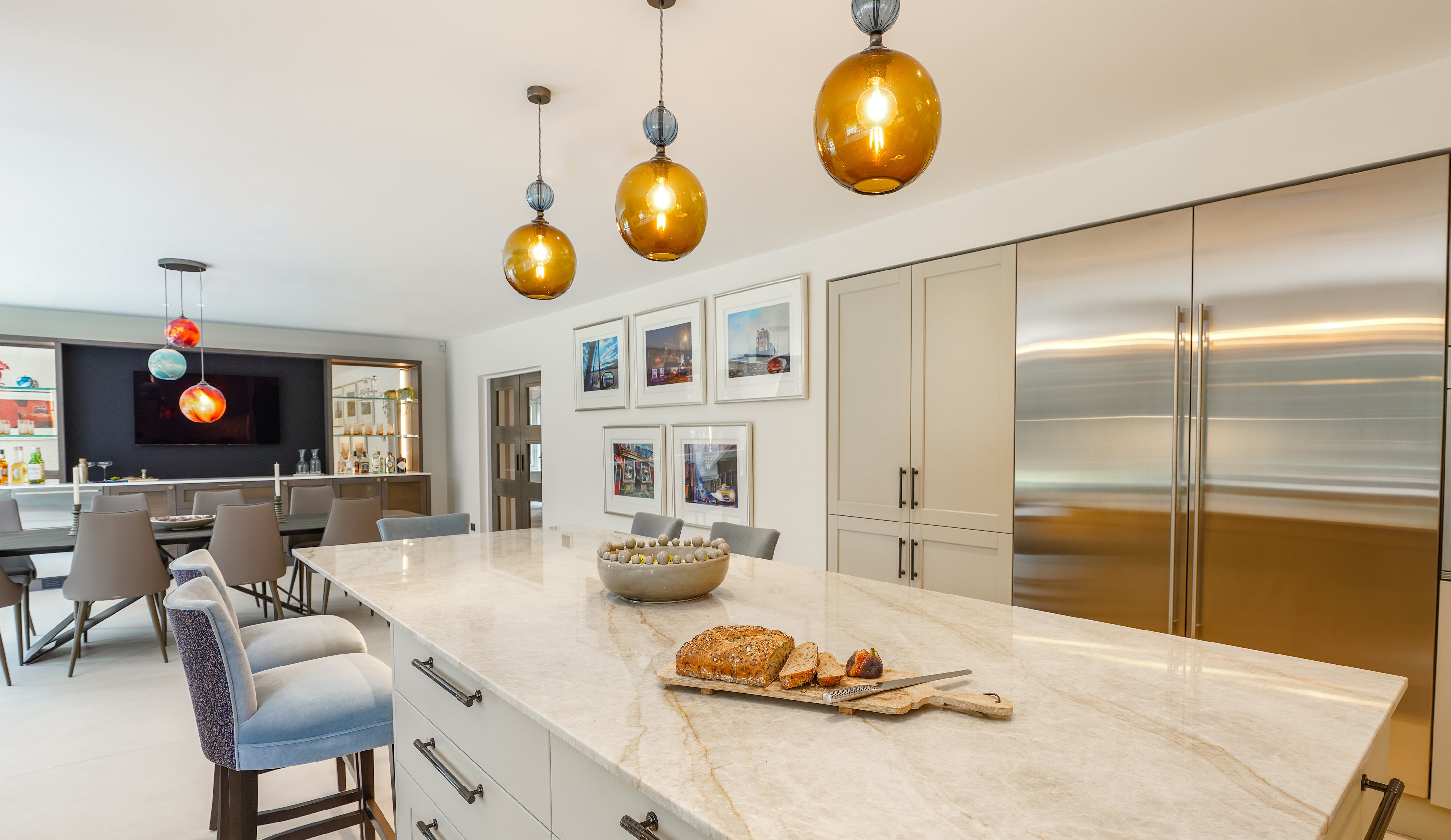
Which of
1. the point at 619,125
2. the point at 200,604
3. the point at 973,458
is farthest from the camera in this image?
the point at 973,458

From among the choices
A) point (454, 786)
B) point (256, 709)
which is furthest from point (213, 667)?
point (454, 786)

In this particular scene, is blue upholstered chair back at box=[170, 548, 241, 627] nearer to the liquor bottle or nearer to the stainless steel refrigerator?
the stainless steel refrigerator

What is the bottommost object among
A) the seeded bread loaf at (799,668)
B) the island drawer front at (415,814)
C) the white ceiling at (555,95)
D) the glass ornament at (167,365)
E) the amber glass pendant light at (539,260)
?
the island drawer front at (415,814)

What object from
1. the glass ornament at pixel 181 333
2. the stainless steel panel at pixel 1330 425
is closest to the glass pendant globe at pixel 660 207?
the stainless steel panel at pixel 1330 425

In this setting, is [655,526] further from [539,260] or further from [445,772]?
[445,772]

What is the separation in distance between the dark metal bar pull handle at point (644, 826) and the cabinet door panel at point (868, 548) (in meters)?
2.81

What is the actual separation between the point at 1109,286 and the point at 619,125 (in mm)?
2070

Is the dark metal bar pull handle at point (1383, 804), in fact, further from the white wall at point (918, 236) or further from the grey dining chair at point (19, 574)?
the grey dining chair at point (19, 574)

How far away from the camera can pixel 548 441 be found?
6449 mm

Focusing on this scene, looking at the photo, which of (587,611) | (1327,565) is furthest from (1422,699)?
(587,611)

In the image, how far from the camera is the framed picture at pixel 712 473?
14.4 ft

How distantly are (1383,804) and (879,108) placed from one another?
1.26 metres

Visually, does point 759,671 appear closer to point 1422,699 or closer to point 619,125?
point 619,125

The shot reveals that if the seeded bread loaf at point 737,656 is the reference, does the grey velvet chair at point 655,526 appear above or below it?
below
